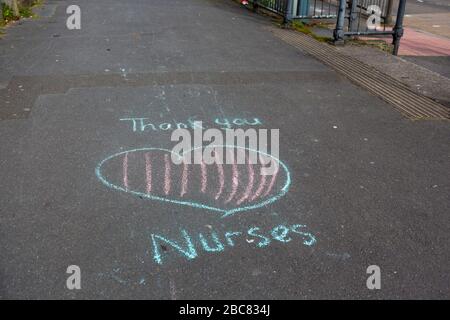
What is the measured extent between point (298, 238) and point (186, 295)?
1027mm

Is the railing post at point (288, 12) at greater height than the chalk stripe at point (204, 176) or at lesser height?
greater

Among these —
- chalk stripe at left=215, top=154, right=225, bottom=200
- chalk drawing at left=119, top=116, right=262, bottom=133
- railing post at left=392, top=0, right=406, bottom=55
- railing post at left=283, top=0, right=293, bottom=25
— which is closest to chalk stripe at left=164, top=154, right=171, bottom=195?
chalk stripe at left=215, top=154, right=225, bottom=200

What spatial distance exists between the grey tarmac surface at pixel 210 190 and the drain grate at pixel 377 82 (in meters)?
0.27

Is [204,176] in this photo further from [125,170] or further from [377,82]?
[377,82]

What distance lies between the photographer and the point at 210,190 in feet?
14.3

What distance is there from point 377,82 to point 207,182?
15.3ft

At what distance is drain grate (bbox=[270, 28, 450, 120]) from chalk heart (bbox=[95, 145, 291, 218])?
280cm

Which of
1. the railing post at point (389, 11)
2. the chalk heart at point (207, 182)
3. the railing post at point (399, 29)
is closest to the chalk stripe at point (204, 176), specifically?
the chalk heart at point (207, 182)

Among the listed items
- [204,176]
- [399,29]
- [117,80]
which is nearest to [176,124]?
[204,176]

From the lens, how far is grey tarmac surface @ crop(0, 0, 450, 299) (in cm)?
329

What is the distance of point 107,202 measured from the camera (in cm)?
414

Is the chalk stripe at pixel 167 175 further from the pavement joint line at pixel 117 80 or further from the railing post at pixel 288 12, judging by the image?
the railing post at pixel 288 12

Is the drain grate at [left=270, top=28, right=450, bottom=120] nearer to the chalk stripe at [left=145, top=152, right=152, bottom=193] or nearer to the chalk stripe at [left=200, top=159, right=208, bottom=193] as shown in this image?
the chalk stripe at [left=200, top=159, right=208, bottom=193]

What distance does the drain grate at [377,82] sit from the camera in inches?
265
